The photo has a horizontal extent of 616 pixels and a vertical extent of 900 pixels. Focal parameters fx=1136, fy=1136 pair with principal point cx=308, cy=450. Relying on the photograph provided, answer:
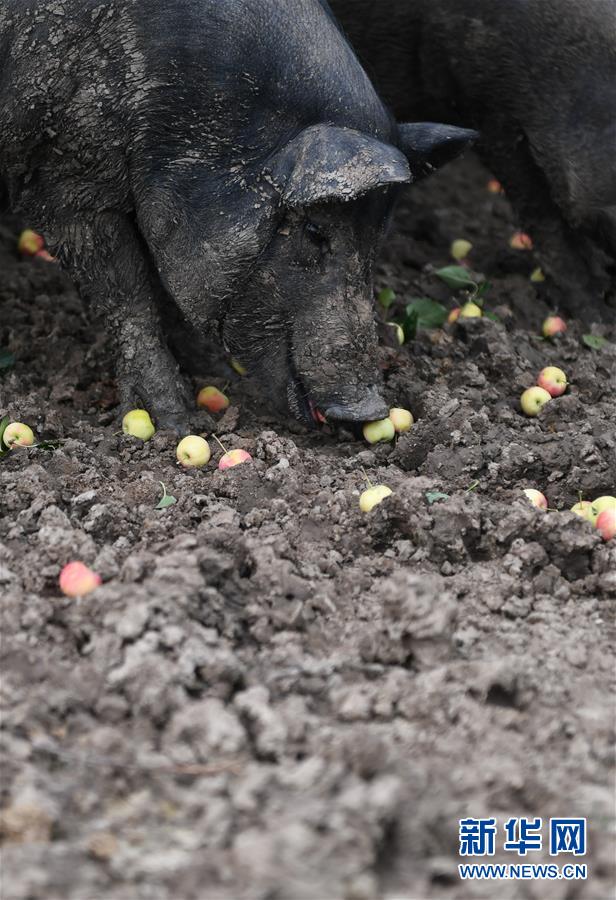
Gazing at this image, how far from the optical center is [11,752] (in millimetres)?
2582

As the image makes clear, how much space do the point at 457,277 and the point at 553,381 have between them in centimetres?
112

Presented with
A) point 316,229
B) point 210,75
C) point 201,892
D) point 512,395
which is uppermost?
point 210,75

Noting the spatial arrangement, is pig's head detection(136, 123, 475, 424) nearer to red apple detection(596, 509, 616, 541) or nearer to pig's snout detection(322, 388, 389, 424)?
pig's snout detection(322, 388, 389, 424)

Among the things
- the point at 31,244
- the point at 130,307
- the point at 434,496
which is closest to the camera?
the point at 434,496

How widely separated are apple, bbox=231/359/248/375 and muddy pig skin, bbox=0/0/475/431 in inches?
3.7

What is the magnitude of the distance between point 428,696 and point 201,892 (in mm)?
827

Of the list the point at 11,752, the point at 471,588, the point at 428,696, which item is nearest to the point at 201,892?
the point at 11,752

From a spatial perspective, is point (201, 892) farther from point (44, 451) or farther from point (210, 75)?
point (210, 75)

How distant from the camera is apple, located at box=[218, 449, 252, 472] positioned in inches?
167

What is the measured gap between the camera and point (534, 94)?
5.45 metres

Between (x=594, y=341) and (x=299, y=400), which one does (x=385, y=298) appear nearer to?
(x=594, y=341)

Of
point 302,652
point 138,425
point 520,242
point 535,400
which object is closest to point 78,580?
point 302,652

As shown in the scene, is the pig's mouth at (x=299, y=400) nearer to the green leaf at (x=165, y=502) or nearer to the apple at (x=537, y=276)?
the green leaf at (x=165, y=502)

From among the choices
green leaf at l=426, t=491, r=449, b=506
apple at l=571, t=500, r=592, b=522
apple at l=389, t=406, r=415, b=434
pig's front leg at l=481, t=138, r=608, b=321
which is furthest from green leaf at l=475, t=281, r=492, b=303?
green leaf at l=426, t=491, r=449, b=506
